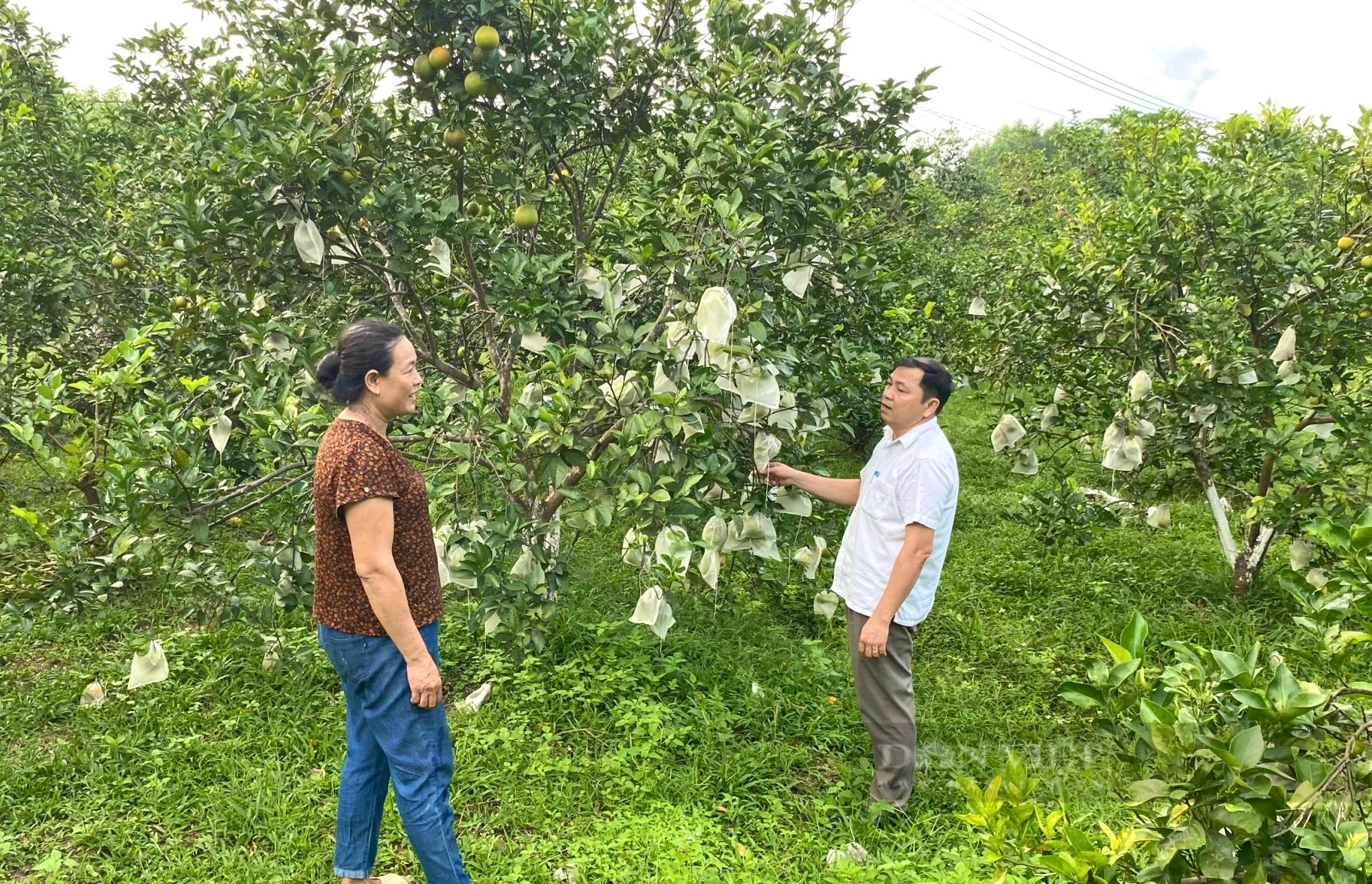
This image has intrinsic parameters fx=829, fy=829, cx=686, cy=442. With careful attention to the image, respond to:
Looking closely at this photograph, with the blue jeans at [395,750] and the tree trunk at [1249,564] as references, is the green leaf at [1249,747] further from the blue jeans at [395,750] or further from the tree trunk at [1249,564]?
the tree trunk at [1249,564]

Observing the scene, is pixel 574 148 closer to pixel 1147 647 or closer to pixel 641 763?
pixel 641 763

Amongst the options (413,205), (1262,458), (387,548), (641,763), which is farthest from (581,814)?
(1262,458)

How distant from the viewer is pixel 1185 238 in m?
3.39

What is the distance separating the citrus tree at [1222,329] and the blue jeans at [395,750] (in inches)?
85.4

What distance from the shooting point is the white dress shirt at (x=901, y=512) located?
6.14 ft

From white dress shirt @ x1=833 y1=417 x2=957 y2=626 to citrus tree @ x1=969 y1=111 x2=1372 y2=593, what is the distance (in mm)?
1093

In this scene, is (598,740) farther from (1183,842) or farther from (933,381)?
(1183,842)

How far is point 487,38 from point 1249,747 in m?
2.31

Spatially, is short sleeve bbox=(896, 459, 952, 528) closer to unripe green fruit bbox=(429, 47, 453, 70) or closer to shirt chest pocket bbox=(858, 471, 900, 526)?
shirt chest pocket bbox=(858, 471, 900, 526)

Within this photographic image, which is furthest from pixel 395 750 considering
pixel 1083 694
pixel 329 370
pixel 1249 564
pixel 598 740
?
pixel 1249 564

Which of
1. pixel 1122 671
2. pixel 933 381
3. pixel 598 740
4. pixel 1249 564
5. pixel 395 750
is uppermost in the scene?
pixel 933 381

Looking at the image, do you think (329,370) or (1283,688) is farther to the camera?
(329,370)

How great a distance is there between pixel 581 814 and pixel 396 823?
1.51 feet

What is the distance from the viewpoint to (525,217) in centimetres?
266
